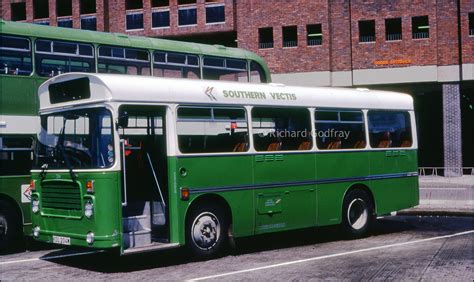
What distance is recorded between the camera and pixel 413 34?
118 ft

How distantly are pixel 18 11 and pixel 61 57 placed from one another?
101 feet

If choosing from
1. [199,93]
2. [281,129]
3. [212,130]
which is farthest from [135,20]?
[212,130]

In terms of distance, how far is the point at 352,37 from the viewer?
3644 cm

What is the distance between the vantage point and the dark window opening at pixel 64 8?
4150 centimetres

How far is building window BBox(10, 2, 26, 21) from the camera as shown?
137 ft

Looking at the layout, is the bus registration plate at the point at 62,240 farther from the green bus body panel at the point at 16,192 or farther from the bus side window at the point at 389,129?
the bus side window at the point at 389,129

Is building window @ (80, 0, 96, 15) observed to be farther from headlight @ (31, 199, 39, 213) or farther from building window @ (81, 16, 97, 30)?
headlight @ (31, 199, 39, 213)

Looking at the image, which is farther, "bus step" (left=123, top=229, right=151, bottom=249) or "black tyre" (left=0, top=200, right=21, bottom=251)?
"black tyre" (left=0, top=200, right=21, bottom=251)

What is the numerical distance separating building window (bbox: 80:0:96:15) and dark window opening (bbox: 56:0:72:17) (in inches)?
36.9

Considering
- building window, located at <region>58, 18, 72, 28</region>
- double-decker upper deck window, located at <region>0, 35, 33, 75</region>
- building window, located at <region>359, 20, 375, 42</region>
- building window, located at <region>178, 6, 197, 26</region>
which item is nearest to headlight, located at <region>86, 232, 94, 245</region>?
double-decker upper deck window, located at <region>0, 35, 33, 75</region>

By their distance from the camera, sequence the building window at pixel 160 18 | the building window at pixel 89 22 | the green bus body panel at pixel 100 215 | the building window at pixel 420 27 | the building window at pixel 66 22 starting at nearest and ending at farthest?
the green bus body panel at pixel 100 215, the building window at pixel 420 27, the building window at pixel 160 18, the building window at pixel 89 22, the building window at pixel 66 22

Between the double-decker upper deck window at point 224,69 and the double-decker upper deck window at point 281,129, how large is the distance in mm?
3556

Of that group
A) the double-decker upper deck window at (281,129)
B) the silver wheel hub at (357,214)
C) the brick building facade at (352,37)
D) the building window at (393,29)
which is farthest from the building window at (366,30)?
the double-decker upper deck window at (281,129)

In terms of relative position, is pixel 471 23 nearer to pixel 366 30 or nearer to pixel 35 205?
pixel 366 30
